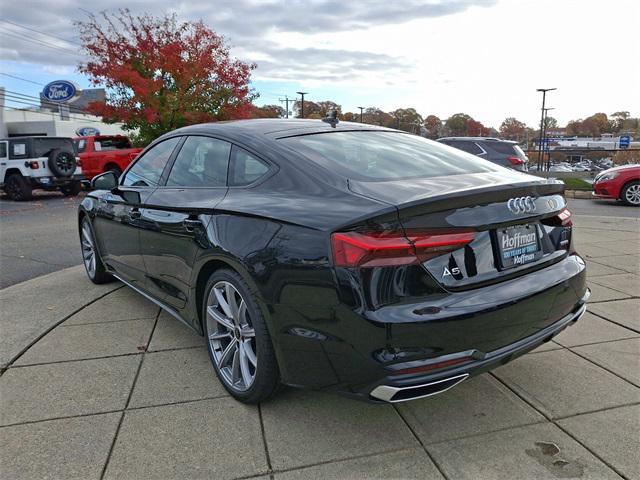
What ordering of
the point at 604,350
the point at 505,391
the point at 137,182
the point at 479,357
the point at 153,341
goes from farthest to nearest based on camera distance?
the point at 137,182, the point at 153,341, the point at 604,350, the point at 505,391, the point at 479,357

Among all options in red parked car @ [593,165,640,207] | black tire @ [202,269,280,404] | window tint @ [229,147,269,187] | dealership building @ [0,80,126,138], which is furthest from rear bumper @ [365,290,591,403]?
dealership building @ [0,80,126,138]

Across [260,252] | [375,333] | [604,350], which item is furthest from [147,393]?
[604,350]

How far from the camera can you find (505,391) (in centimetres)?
293

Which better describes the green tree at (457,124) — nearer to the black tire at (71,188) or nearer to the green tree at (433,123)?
the green tree at (433,123)

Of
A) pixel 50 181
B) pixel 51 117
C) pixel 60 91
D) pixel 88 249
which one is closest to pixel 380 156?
pixel 88 249

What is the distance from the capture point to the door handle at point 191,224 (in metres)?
3.06

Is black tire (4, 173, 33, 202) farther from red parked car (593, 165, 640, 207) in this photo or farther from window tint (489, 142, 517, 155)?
red parked car (593, 165, 640, 207)

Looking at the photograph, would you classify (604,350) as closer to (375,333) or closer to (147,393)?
(375,333)

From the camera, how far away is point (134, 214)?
12.9 feet

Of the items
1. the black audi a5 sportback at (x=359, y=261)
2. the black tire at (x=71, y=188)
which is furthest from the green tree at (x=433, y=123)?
the black audi a5 sportback at (x=359, y=261)

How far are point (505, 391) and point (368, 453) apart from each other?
993 mm

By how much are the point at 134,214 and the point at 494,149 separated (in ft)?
37.4

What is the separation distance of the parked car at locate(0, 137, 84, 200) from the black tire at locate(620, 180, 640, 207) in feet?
50.8

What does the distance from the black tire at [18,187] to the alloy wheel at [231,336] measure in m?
14.7
